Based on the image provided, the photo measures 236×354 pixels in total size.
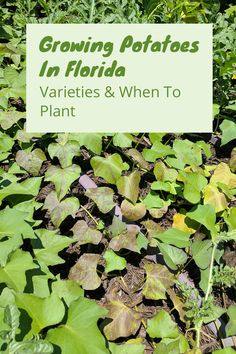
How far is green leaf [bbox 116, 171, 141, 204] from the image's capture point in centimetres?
177

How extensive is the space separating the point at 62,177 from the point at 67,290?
1.56 feet

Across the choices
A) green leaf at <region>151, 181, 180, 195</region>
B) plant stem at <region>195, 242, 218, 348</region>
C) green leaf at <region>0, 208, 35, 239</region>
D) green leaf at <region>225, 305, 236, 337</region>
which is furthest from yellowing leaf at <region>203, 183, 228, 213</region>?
green leaf at <region>0, 208, 35, 239</region>

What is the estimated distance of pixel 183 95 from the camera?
5.57ft

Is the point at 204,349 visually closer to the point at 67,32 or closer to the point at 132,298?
the point at 132,298

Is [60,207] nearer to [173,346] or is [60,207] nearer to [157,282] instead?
[157,282]

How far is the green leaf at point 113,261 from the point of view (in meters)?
1.60

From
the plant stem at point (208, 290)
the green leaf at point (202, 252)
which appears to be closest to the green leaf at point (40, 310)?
the plant stem at point (208, 290)

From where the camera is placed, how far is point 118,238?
1657mm

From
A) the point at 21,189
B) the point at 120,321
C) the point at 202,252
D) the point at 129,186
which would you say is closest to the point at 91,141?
the point at 129,186

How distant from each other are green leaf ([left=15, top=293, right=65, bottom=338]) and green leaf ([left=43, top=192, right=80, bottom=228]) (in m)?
0.49

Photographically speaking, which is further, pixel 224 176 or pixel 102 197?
pixel 224 176

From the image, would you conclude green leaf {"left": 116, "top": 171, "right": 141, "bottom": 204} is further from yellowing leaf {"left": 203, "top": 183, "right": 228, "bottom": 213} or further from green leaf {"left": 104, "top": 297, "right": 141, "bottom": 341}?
green leaf {"left": 104, "top": 297, "right": 141, "bottom": 341}

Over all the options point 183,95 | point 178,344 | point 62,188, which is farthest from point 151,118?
point 178,344

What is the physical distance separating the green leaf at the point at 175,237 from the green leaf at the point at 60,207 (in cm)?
30
